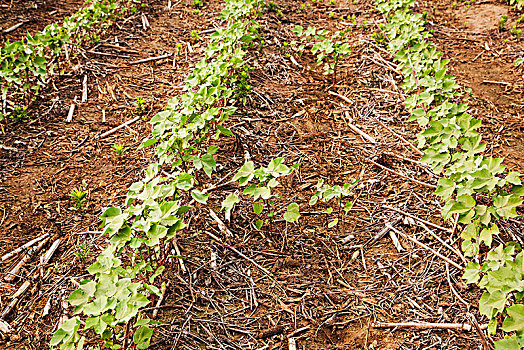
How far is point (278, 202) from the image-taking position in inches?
113

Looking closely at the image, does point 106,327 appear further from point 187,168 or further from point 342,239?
point 342,239

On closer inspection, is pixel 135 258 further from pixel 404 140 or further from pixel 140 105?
pixel 404 140

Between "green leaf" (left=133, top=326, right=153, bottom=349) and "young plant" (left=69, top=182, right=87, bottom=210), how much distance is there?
1.20m

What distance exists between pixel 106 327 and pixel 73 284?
2.32 feet

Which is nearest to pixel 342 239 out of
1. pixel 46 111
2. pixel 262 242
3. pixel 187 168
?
pixel 262 242

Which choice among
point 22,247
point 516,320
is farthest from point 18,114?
point 516,320

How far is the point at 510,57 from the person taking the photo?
428cm

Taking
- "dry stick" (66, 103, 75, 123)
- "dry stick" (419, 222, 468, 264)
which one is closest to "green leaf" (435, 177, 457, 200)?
"dry stick" (419, 222, 468, 264)

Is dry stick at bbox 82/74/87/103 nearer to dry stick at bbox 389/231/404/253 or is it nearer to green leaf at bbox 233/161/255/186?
green leaf at bbox 233/161/255/186

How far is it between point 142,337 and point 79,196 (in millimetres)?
1248

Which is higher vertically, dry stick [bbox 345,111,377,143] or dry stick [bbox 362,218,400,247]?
dry stick [bbox 345,111,377,143]

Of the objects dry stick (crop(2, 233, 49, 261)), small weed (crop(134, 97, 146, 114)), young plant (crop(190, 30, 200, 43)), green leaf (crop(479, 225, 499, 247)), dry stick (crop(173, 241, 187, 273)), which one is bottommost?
dry stick (crop(173, 241, 187, 273))

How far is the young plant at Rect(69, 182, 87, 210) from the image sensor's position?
2.73 m

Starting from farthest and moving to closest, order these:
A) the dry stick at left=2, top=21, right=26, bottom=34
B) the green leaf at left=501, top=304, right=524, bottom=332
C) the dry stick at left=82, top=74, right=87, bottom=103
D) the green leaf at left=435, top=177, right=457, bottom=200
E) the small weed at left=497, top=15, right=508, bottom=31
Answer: the small weed at left=497, top=15, right=508, bottom=31 < the dry stick at left=2, top=21, right=26, bottom=34 < the dry stick at left=82, top=74, right=87, bottom=103 < the green leaf at left=435, top=177, right=457, bottom=200 < the green leaf at left=501, top=304, right=524, bottom=332
